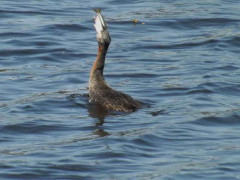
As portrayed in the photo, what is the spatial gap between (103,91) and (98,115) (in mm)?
590

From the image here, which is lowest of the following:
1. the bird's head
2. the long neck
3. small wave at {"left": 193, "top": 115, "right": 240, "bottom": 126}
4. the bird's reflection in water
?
small wave at {"left": 193, "top": 115, "right": 240, "bottom": 126}

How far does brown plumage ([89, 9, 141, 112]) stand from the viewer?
1367 cm

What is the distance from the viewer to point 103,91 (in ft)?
46.6

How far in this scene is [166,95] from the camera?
49.6ft

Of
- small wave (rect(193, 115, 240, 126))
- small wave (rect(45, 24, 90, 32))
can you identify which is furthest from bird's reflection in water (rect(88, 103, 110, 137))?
small wave (rect(45, 24, 90, 32))

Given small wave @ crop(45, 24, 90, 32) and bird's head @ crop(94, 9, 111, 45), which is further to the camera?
small wave @ crop(45, 24, 90, 32)

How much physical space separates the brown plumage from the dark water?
0.19 metres

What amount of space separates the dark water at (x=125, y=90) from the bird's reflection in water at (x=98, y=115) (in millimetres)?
18

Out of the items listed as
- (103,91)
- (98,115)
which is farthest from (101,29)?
(98,115)

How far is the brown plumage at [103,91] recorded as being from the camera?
13.7 meters

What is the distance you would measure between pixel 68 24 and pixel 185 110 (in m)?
7.54

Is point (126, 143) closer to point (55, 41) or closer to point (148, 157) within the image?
point (148, 157)

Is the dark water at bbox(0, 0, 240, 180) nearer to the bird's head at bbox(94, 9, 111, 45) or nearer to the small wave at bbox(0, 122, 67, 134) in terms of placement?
the small wave at bbox(0, 122, 67, 134)

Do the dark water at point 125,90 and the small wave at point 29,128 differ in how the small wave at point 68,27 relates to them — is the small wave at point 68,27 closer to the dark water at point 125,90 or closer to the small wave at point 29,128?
the dark water at point 125,90
